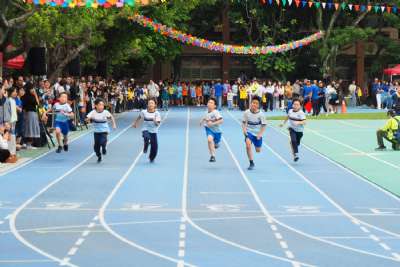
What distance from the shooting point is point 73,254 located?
12.1 meters

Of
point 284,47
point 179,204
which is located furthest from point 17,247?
point 284,47

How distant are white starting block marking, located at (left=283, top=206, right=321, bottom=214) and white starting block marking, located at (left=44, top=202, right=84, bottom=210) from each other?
333 centimetres

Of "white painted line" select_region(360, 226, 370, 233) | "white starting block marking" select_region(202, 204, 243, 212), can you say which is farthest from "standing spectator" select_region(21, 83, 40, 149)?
"white painted line" select_region(360, 226, 370, 233)

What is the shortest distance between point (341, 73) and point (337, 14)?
1117 cm

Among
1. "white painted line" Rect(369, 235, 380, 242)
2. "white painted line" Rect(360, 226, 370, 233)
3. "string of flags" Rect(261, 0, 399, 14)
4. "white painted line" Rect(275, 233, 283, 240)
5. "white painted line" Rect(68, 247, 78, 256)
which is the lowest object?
"white painted line" Rect(360, 226, 370, 233)

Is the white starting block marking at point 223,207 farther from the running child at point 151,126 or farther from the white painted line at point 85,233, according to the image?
the running child at point 151,126

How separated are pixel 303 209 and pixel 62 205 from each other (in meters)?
3.84

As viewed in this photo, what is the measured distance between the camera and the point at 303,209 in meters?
16.5

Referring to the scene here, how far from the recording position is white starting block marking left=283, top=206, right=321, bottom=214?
53.0 ft

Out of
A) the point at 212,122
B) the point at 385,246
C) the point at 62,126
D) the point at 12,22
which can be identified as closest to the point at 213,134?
the point at 212,122

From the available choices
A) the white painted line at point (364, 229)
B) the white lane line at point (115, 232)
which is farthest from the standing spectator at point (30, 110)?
the white painted line at point (364, 229)

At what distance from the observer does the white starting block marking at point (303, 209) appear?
53.0 ft

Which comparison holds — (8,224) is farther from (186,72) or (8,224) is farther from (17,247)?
(186,72)

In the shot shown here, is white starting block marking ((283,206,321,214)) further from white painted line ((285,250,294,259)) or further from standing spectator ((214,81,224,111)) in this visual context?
standing spectator ((214,81,224,111))
